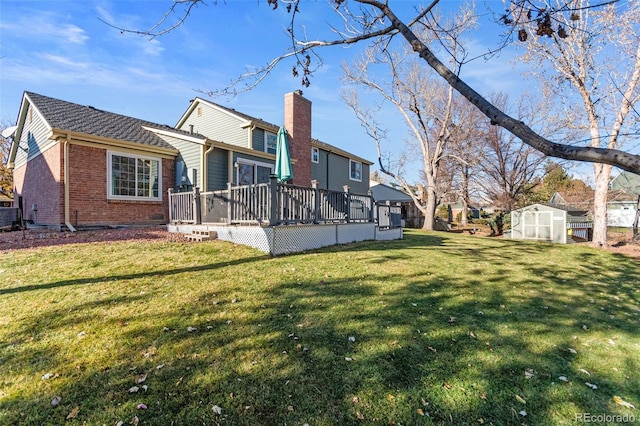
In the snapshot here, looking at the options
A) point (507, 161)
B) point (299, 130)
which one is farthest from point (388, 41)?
point (507, 161)

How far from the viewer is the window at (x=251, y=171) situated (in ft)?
45.4

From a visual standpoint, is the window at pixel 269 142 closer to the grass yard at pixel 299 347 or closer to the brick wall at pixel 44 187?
the brick wall at pixel 44 187

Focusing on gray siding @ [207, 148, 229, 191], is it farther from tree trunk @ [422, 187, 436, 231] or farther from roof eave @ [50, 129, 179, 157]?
tree trunk @ [422, 187, 436, 231]

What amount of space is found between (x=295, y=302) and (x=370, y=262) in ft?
9.75

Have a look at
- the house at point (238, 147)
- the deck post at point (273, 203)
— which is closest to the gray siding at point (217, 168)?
the house at point (238, 147)

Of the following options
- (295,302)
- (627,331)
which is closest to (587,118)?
(627,331)

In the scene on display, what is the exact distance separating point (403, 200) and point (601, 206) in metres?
15.2

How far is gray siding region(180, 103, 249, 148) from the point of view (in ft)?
50.3

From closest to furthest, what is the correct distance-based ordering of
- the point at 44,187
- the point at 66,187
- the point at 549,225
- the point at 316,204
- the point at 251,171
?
the point at 316,204 → the point at 66,187 → the point at 44,187 → the point at 251,171 → the point at 549,225

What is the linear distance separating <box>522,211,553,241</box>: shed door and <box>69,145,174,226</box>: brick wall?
18.4 m

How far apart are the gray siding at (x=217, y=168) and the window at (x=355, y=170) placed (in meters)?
11.8

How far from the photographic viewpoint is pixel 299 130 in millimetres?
14906

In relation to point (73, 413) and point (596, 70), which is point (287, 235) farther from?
point (596, 70)

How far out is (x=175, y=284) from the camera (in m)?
4.74
